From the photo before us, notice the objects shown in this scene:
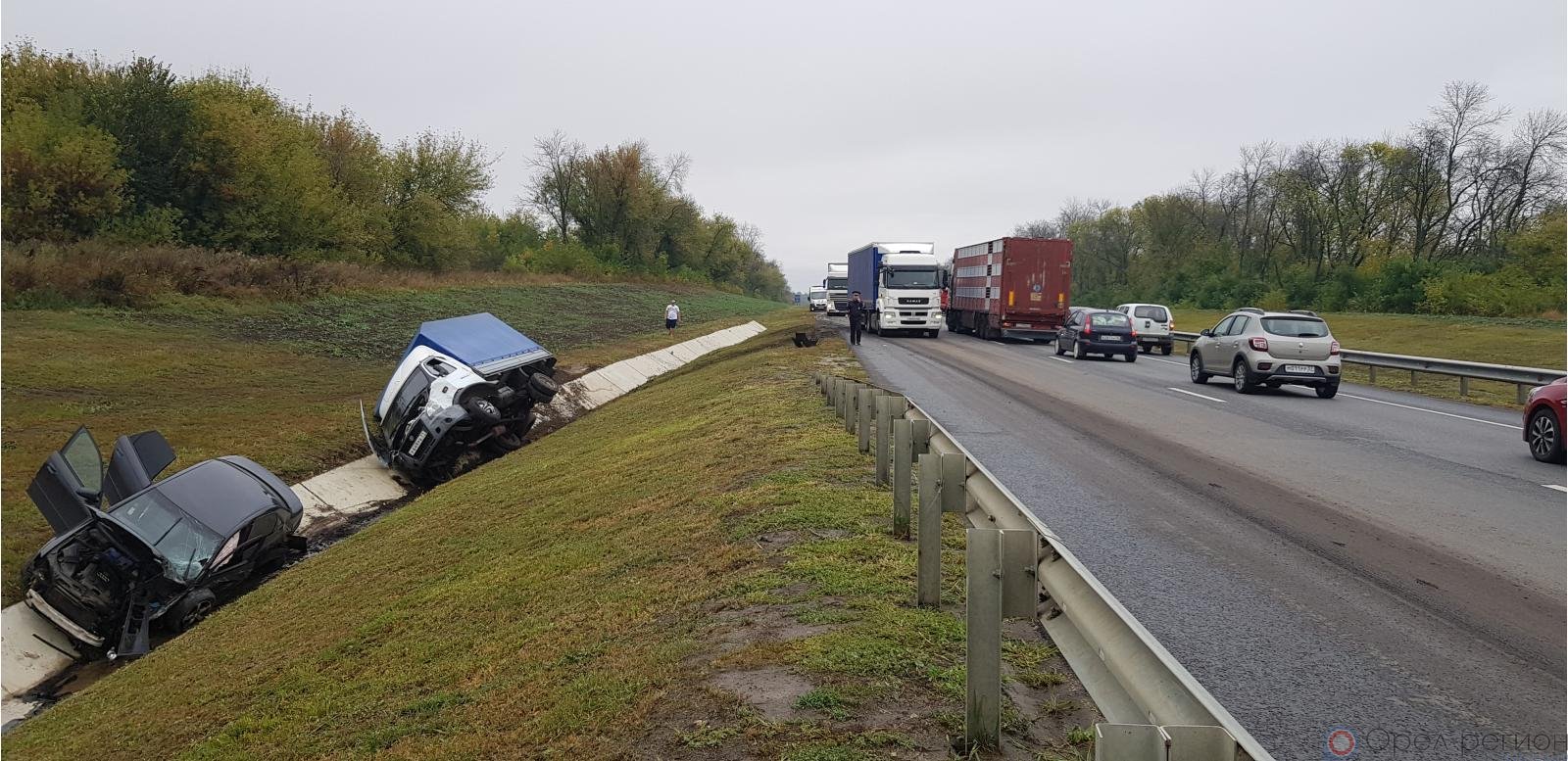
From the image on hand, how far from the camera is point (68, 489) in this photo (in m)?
11.5

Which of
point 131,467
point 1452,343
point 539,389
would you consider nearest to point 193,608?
point 131,467

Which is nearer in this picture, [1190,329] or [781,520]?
[781,520]

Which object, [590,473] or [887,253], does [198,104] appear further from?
[590,473]

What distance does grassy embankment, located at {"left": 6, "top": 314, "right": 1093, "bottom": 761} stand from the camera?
4.26m

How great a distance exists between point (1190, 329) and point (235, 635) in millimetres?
49321

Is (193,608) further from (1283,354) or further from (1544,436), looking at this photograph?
(1283,354)

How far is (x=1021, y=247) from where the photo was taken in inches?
1463

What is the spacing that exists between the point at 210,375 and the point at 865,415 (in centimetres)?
2164

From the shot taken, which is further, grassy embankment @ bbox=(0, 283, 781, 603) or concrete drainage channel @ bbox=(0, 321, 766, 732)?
grassy embankment @ bbox=(0, 283, 781, 603)

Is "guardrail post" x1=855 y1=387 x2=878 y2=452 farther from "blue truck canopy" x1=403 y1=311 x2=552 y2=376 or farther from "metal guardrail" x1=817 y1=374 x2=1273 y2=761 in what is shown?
Result: "blue truck canopy" x1=403 y1=311 x2=552 y2=376

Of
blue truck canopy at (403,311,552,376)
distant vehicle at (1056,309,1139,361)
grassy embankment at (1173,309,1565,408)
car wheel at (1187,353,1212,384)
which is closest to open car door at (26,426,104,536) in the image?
blue truck canopy at (403,311,552,376)

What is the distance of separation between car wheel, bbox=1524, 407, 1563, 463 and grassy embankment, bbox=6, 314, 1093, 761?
8.11 metres

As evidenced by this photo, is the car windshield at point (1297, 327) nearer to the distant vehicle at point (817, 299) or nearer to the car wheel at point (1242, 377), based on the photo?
the car wheel at point (1242, 377)

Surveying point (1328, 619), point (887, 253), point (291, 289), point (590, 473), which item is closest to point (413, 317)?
point (291, 289)
